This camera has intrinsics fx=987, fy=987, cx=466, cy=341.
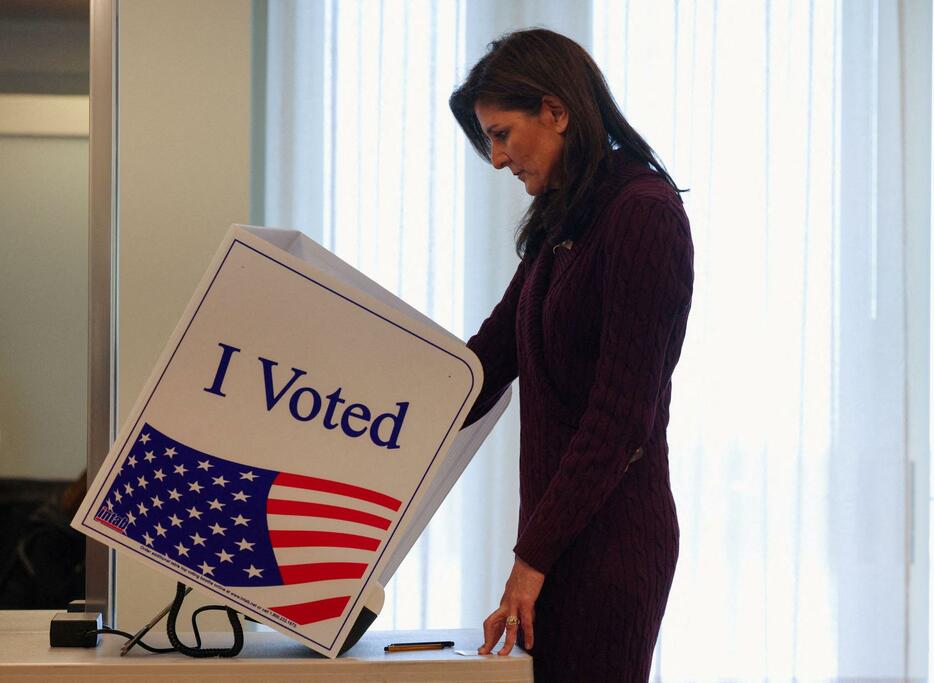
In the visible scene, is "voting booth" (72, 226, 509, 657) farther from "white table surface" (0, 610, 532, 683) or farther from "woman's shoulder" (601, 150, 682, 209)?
"woman's shoulder" (601, 150, 682, 209)

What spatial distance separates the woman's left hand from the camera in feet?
3.43

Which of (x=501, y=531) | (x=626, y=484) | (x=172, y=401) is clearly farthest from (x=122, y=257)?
(x=626, y=484)

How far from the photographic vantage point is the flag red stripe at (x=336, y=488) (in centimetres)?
101

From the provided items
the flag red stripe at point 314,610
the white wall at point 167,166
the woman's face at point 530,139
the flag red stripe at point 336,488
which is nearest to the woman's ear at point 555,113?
the woman's face at point 530,139

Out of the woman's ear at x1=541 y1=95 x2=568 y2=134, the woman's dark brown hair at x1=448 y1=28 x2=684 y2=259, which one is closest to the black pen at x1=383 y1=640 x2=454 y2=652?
the woman's dark brown hair at x1=448 y1=28 x2=684 y2=259

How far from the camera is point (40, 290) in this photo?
1.94 meters

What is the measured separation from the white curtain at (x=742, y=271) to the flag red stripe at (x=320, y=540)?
1.50 metres

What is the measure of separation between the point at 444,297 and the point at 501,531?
62 centimetres

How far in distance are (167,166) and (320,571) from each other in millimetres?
1523

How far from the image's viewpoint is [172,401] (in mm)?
981

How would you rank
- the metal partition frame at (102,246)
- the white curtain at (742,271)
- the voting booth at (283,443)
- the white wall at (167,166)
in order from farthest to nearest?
the white curtain at (742,271) → the white wall at (167,166) → the metal partition frame at (102,246) → the voting booth at (283,443)

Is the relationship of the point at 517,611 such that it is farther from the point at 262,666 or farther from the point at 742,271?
the point at 742,271

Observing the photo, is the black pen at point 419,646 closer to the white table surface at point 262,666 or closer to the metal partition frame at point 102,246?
the white table surface at point 262,666

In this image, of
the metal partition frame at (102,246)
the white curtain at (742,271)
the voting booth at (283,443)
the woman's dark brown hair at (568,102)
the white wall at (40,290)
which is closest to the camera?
the voting booth at (283,443)
